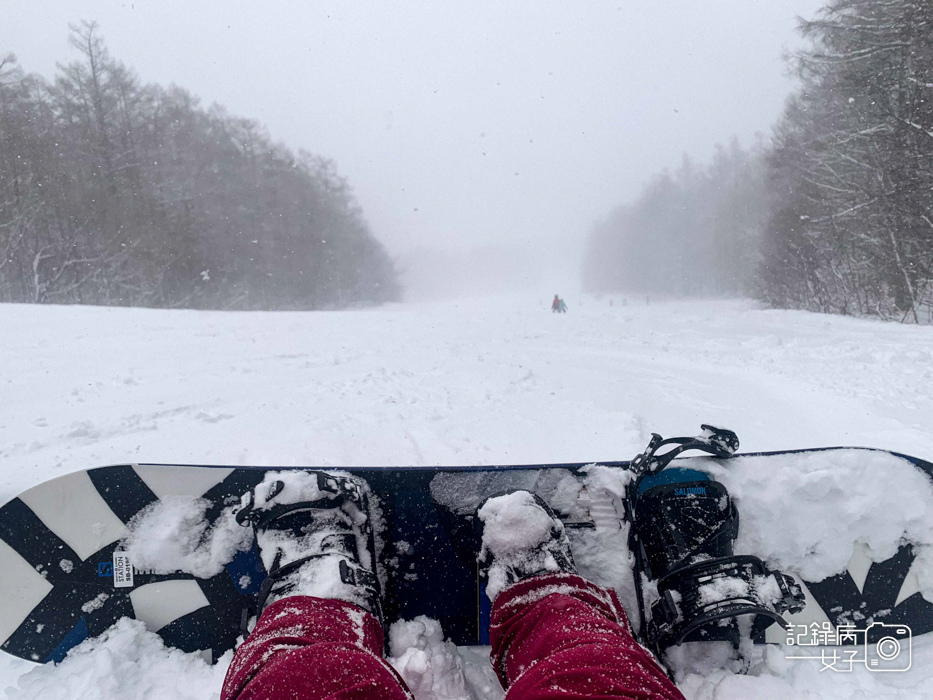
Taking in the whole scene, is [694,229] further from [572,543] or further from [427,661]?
[427,661]

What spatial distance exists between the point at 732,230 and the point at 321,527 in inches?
1415

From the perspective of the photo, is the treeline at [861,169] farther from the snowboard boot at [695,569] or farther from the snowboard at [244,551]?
the snowboard boot at [695,569]

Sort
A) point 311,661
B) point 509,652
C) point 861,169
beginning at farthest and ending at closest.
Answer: point 861,169, point 509,652, point 311,661

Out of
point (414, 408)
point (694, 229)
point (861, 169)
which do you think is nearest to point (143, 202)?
point (414, 408)

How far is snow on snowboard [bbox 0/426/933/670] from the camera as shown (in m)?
1.36

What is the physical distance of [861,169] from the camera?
38.1 feet

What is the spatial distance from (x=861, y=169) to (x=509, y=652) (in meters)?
15.6

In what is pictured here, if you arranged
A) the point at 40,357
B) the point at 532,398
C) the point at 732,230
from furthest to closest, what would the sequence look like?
the point at 732,230 < the point at 40,357 < the point at 532,398

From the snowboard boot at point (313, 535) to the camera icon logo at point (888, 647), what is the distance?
1.39 metres

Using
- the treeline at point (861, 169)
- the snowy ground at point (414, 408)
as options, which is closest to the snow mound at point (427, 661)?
the snowy ground at point (414, 408)

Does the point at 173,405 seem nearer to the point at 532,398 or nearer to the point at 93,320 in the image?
the point at 532,398

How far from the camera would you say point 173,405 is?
3180 mm

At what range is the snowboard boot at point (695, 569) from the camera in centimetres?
119

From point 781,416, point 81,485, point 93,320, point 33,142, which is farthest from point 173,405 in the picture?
point 33,142
